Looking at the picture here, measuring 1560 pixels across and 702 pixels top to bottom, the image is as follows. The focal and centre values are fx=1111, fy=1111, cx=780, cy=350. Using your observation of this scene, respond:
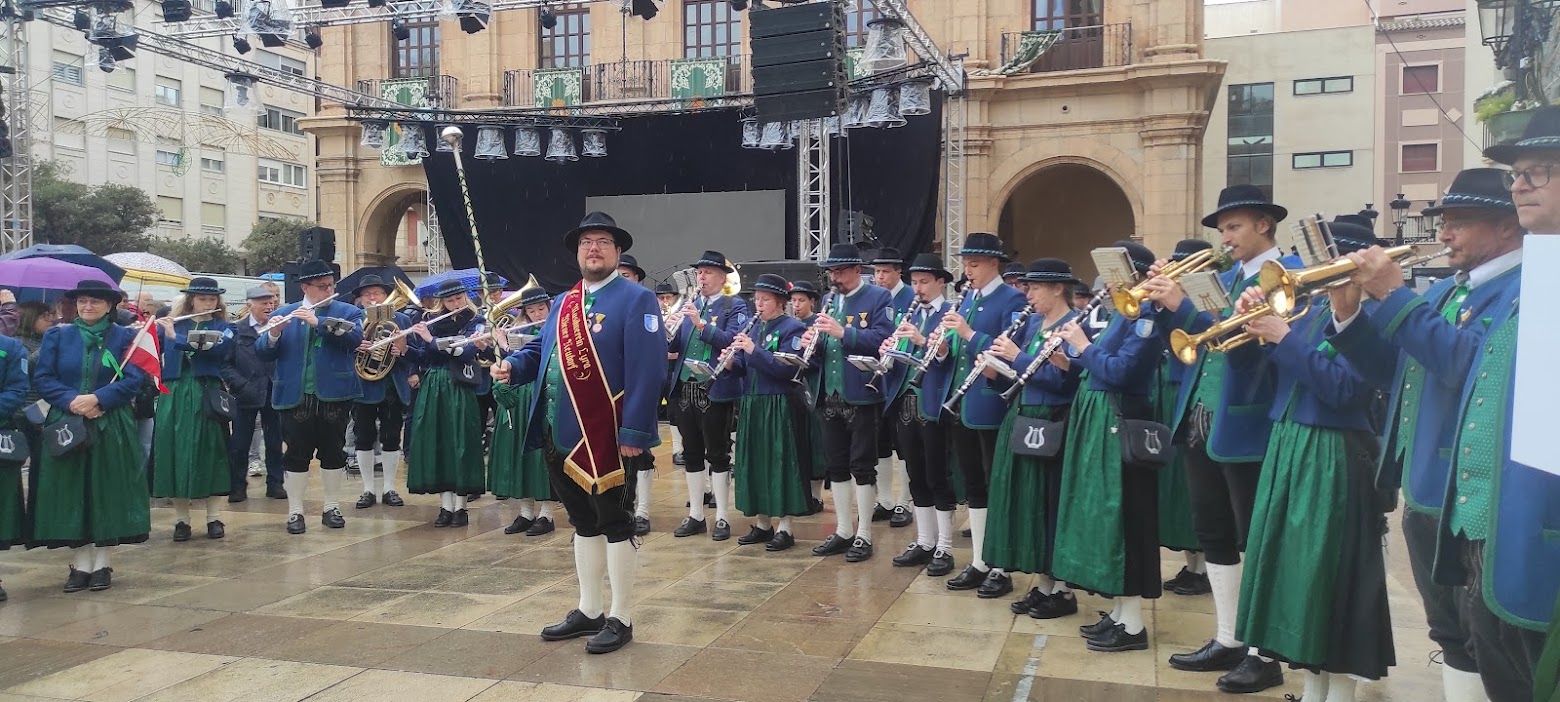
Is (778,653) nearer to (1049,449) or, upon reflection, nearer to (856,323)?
(1049,449)

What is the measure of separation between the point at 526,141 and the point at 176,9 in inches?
280

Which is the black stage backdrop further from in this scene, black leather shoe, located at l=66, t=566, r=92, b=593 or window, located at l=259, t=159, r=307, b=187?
window, located at l=259, t=159, r=307, b=187

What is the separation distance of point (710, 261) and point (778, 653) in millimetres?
3754

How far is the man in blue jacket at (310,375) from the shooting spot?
8.14 metres

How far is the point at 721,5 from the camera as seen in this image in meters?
23.5

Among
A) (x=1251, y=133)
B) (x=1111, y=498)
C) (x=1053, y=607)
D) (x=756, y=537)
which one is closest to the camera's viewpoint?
(x=1111, y=498)

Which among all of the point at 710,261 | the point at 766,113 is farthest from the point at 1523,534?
the point at 766,113

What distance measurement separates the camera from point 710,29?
23453 millimetres

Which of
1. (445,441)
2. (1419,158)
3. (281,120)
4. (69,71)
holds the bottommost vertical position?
(445,441)

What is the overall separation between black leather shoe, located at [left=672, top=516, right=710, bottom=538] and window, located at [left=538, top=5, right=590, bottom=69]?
60.1 feet

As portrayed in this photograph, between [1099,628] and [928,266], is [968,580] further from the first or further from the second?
[928,266]

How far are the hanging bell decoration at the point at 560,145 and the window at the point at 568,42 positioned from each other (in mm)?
3267

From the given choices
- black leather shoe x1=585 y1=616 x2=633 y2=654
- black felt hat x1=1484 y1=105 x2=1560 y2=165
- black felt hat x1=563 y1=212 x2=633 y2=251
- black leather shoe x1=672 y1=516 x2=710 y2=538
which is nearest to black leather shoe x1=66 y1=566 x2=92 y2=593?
black leather shoe x1=585 y1=616 x2=633 y2=654

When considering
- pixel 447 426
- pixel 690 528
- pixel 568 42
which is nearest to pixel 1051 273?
pixel 690 528
